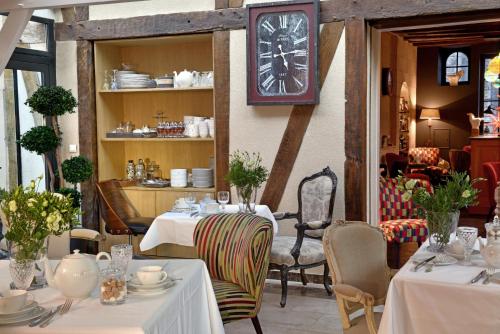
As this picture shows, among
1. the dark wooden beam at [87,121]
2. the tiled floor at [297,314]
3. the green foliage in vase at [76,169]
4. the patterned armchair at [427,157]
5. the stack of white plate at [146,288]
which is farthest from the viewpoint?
the patterned armchair at [427,157]

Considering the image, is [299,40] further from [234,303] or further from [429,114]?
[429,114]

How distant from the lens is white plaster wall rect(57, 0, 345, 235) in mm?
5660

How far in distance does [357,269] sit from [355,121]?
2.44m

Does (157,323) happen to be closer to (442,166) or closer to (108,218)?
(108,218)

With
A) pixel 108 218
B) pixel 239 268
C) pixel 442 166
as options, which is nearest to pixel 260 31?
pixel 108 218

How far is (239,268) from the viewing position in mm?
3750

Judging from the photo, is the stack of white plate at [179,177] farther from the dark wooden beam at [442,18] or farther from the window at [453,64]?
the window at [453,64]

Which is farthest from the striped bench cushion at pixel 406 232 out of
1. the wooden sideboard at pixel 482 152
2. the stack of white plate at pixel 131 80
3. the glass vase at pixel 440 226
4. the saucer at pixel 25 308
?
the wooden sideboard at pixel 482 152

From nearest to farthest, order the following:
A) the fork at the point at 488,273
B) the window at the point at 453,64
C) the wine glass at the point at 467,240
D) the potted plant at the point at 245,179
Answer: the fork at the point at 488,273 < the wine glass at the point at 467,240 < the potted plant at the point at 245,179 < the window at the point at 453,64

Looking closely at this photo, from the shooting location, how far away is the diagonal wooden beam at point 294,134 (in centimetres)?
560

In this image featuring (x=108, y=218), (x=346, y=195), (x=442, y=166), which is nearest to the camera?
(x=346, y=195)

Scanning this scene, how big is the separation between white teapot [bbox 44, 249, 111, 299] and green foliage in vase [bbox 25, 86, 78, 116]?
11.7ft

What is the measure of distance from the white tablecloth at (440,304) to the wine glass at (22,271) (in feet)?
5.35

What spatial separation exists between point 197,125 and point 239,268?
291 cm
